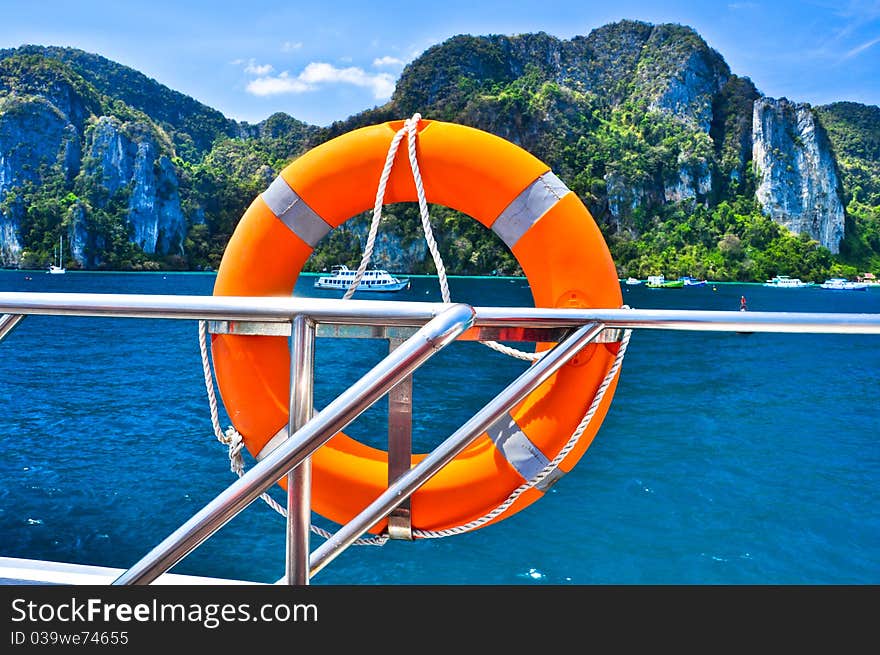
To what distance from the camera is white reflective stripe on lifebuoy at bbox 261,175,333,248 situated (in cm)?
181

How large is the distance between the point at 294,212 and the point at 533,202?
745mm

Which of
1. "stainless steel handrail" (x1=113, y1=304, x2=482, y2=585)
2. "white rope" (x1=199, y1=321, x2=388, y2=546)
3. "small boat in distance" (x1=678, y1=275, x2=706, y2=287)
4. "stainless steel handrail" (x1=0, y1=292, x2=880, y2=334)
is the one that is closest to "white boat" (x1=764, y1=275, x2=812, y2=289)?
"small boat in distance" (x1=678, y1=275, x2=706, y2=287)

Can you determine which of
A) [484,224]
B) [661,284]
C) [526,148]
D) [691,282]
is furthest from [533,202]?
[526,148]

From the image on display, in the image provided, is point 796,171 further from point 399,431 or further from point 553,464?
point 399,431

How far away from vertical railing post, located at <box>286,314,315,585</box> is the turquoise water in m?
4.00

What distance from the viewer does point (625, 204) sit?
8331 cm

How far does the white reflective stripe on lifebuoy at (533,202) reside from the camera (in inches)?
67.6

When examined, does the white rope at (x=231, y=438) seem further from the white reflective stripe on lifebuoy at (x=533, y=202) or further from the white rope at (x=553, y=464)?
the white reflective stripe on lifebuoy at (x=533, y=202)

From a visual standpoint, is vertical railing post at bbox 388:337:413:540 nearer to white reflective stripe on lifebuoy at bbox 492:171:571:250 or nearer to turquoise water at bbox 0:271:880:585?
white reflective stripe on lifebuoy at bbox 492:171:571:250

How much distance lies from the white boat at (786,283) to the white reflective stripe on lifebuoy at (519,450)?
3044 inches

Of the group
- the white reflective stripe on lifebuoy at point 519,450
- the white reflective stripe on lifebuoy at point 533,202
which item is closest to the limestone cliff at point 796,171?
the white reflective stripe on lifebuoy at point 533,202

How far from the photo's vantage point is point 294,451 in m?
0.85

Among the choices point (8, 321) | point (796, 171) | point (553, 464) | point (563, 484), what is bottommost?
point (563, 484)
